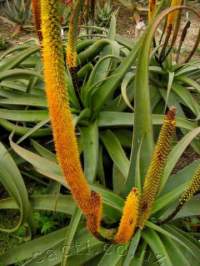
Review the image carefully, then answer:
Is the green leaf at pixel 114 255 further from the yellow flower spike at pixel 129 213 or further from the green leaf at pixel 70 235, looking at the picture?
the yellow flower spike at pixel 129 213

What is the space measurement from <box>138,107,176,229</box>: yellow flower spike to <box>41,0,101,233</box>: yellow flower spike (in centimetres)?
23

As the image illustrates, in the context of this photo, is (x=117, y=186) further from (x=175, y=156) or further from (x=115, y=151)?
(x=175, y=156)

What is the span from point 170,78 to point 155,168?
52.9 inches

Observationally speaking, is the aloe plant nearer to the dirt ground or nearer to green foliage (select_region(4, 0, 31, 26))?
the dirt ground

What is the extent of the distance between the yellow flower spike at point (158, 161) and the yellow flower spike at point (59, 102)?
229 mm

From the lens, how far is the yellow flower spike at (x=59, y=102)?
1147 millimetres

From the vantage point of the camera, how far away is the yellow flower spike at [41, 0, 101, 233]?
1.15 metres

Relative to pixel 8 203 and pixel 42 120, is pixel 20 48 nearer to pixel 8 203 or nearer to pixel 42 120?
pixel 42 120

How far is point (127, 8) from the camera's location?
5.55 meters

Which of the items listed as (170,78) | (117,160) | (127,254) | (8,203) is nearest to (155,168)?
(127,254)

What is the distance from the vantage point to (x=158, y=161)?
1.57 meters

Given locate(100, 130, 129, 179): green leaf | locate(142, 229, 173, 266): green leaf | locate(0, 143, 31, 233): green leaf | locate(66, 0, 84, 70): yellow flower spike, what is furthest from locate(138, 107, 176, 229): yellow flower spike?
locate(66, 0, 84, 70): yellow flower spike

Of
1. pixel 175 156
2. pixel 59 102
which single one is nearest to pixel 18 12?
pixel 175 156

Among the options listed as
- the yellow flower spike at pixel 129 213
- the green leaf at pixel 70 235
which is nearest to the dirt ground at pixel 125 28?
the green leaf at pixel 70 235
